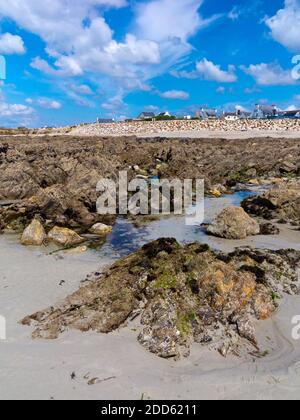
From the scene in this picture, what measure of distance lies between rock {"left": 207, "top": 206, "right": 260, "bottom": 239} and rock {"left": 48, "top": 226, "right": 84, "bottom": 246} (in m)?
3.81

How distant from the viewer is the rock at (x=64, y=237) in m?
11.2

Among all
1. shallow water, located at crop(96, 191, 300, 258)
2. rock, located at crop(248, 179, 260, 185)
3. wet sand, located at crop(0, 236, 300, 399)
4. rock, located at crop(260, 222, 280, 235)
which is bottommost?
wet sand, located at crop(0, 236, 300, 399)

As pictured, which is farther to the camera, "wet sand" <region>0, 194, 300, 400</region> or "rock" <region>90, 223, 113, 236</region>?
"rock" <region>90, 223, 113, 236</region>

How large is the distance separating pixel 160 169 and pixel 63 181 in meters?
8.25

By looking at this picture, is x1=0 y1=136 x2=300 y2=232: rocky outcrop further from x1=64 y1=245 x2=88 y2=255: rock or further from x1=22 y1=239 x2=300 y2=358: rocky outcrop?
x1=22 y1=239 x2=300 y2=358: rocky outcrop

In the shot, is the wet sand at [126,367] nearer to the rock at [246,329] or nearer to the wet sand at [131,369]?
the wet sand at [131,369]

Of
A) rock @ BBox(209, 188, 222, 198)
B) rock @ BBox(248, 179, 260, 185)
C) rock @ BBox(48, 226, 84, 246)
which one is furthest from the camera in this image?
rock @ BBox(248, 179, 260, 185)

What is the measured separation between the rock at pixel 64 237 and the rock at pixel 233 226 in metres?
3.81

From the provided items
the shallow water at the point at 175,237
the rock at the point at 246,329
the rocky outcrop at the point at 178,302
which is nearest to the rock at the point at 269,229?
the shallow water at the point at 175,237

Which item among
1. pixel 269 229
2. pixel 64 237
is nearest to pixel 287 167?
pixel 269 229

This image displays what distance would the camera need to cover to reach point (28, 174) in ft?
64.2

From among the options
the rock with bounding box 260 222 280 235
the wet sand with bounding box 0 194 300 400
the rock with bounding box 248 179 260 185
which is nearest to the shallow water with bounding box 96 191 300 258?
the rock with bounding box 260 222 280 235

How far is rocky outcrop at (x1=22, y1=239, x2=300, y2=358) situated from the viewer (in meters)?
6.31
